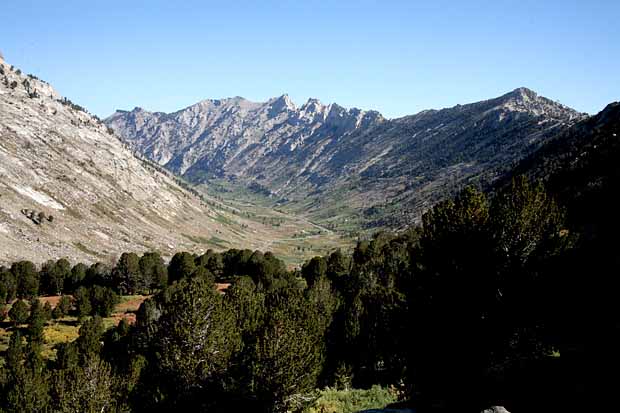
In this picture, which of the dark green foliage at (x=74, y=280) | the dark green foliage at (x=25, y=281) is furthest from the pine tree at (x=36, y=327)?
the dark green foliage at (x=74, y=280)

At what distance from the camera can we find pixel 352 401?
3831cm

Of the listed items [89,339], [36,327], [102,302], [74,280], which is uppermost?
[74,280]

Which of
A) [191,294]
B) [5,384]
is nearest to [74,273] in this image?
[5,384]

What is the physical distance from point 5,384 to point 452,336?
51232 mm

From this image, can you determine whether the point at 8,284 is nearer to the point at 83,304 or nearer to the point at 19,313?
the point at 19,313

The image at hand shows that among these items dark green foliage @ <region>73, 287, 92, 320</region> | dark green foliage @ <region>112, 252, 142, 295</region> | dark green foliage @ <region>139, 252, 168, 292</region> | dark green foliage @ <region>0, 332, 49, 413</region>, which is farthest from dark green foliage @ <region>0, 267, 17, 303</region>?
dark green foliage @ <region>0, 332, 49, 413</region>

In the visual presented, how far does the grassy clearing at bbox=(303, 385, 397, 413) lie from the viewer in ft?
118

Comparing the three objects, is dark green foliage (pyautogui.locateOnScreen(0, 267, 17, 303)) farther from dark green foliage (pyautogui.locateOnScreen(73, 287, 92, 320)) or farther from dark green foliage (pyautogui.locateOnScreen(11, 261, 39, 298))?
dark green foliage (pyautogui.locateOnScreen(73, 287, 92, 320))

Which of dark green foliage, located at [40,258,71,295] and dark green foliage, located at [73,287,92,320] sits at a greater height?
dark green foliage, located at [40,258,71,295]

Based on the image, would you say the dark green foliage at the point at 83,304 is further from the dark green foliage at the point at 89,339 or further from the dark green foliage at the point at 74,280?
the dark green foliage at the point at 74,280

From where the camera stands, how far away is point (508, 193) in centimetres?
3288

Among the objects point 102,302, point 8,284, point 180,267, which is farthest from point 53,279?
point 102,302

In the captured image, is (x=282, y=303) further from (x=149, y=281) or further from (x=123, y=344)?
(x=149, y=281)

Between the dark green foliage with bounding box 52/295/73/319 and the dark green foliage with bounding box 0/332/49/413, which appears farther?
the dark green foliage with bounding box 52/295/73/319
